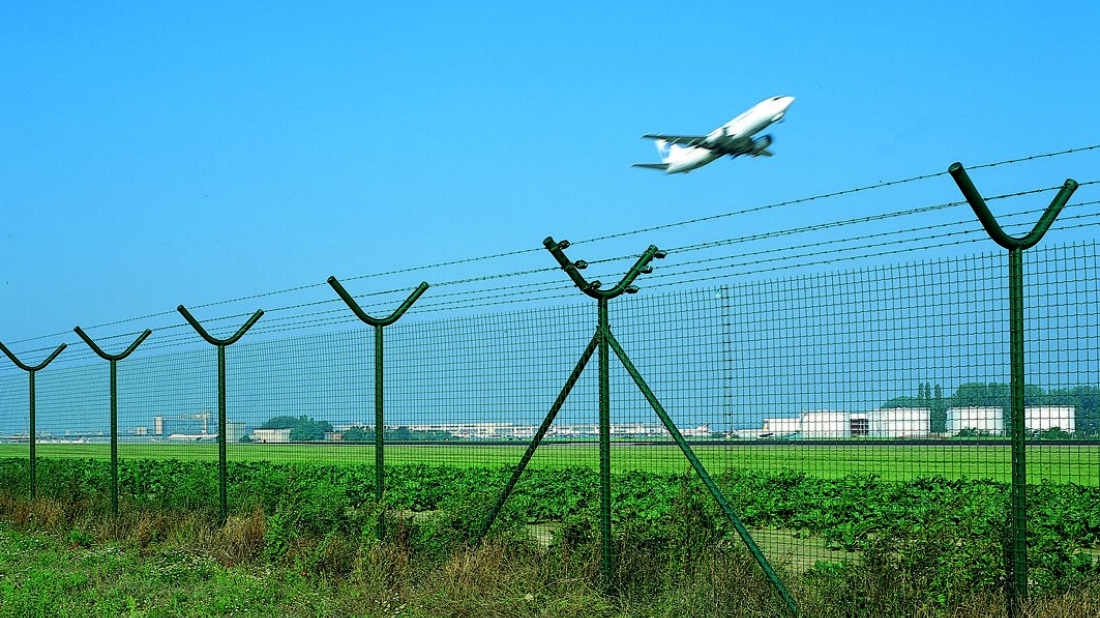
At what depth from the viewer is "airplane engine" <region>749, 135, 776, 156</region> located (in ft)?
103

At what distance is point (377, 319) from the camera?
10.8m

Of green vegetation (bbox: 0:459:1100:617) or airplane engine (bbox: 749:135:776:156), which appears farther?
airplane engine (bbox: 749:135:776:156)

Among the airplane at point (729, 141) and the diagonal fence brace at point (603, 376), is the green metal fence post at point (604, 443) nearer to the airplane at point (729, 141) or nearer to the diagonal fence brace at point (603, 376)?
the diagonal fence brace at point (603, 376)

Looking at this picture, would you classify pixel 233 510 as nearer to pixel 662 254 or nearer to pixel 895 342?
pixel 662 254

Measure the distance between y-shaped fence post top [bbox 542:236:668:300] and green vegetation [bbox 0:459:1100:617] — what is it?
1.53m

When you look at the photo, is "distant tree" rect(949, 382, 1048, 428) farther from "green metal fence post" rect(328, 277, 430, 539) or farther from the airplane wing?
the airplane wing

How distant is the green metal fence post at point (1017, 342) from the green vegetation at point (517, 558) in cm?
16

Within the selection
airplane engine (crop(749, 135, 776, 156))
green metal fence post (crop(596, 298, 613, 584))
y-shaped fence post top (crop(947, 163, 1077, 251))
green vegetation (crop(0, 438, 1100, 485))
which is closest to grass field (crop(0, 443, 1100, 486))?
green vegetation (crop(0, 438, 1100, 485))

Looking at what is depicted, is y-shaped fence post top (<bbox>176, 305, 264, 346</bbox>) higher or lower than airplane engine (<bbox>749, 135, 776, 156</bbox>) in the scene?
lower

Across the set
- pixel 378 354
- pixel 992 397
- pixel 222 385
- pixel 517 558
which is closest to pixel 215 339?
pixel 222 385

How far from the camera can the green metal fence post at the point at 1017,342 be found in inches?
252

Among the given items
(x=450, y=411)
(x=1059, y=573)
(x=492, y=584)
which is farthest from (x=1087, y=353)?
(x=450, y=411)

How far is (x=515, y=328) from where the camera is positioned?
9812mm

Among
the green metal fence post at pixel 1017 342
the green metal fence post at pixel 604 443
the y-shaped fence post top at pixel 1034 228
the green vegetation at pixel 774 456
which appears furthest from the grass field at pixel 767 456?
the y-shaped fence post top at pixel 1034 228
